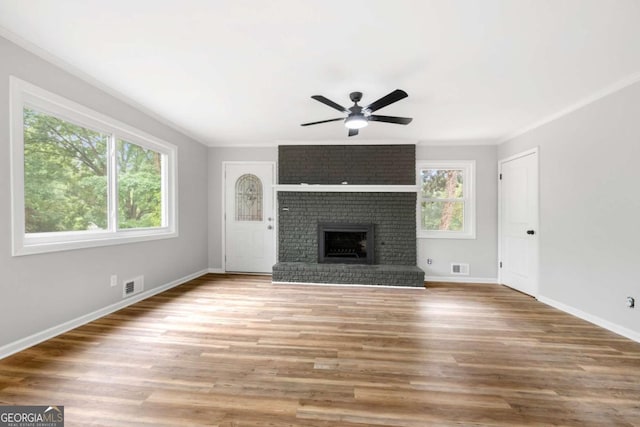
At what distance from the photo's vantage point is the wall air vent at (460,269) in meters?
4.47

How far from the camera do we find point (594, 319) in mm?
2750

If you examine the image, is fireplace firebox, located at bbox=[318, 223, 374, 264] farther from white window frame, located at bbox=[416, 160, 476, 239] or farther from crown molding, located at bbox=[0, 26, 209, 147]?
crown molding, located at bbox=[0, 26, 209, 147]

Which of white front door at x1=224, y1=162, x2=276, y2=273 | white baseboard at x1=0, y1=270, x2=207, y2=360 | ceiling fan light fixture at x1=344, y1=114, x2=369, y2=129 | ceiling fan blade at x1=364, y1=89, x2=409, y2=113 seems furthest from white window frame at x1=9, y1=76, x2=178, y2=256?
ceiling fan blade at x1=364, y1=89, x2=409, y2=113

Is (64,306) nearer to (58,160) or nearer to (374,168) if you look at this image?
(58,160)

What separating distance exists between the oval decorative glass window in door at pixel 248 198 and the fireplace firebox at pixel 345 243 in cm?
123

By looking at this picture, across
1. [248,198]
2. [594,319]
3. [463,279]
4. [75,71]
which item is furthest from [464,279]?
[75,71]

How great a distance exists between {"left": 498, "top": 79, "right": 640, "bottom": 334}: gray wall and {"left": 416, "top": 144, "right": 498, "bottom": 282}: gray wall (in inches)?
36.8

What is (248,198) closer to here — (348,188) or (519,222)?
(348,188)

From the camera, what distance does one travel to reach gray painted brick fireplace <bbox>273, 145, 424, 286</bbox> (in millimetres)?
4508

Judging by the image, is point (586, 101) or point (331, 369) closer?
point (331, 369)

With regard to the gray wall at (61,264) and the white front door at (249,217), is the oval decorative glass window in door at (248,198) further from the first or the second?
the gray wall at (61,264)

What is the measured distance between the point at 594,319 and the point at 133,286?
5.15 metres

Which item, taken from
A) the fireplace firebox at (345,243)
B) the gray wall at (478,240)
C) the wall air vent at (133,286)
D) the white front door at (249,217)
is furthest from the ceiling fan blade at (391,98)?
the wall air vent at (133,286)

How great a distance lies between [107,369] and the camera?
186cm
